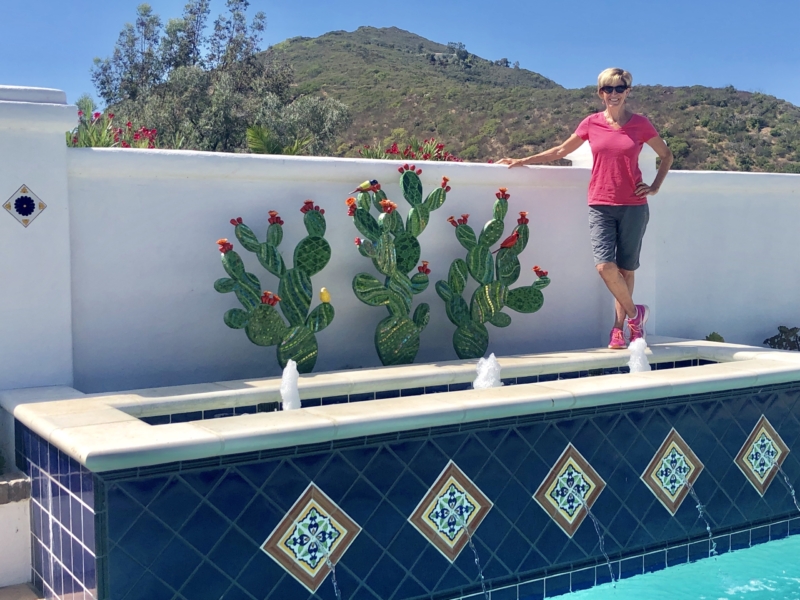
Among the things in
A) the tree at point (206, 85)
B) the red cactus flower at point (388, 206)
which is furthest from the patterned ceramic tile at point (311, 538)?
the tree at point (206, 85)

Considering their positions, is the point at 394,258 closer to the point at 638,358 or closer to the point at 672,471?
the point at 638,358

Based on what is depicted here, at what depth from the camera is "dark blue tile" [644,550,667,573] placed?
454 centimetres

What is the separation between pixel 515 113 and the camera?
3800cm

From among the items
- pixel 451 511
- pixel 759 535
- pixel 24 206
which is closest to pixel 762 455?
pixel 759 535

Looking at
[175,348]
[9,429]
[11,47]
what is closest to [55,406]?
[9,429]

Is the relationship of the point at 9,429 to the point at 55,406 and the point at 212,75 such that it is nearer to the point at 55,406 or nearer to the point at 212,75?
the point at 55,406

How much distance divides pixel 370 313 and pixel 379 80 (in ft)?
124

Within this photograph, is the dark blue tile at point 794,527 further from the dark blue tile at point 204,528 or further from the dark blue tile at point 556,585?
the dark blue tile at point 204,528

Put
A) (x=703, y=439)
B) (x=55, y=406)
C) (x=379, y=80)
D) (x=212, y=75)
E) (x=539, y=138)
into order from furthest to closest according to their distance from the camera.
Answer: (x=379, y=80), (x=539, y=138), (x=212, y=75), (x=703, y=439), (x=55, y=406)

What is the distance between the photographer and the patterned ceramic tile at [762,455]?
5004 mm

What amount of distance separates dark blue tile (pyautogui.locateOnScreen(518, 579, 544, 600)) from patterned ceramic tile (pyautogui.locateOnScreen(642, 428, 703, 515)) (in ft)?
2.59

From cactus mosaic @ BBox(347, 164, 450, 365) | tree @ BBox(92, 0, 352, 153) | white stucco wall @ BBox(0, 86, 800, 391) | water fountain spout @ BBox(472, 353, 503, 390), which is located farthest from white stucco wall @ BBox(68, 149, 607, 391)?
tree @ BBox(92, 0, 352, 153)

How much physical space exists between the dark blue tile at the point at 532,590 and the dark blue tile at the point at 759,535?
55.9 inches

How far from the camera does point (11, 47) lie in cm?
2425
